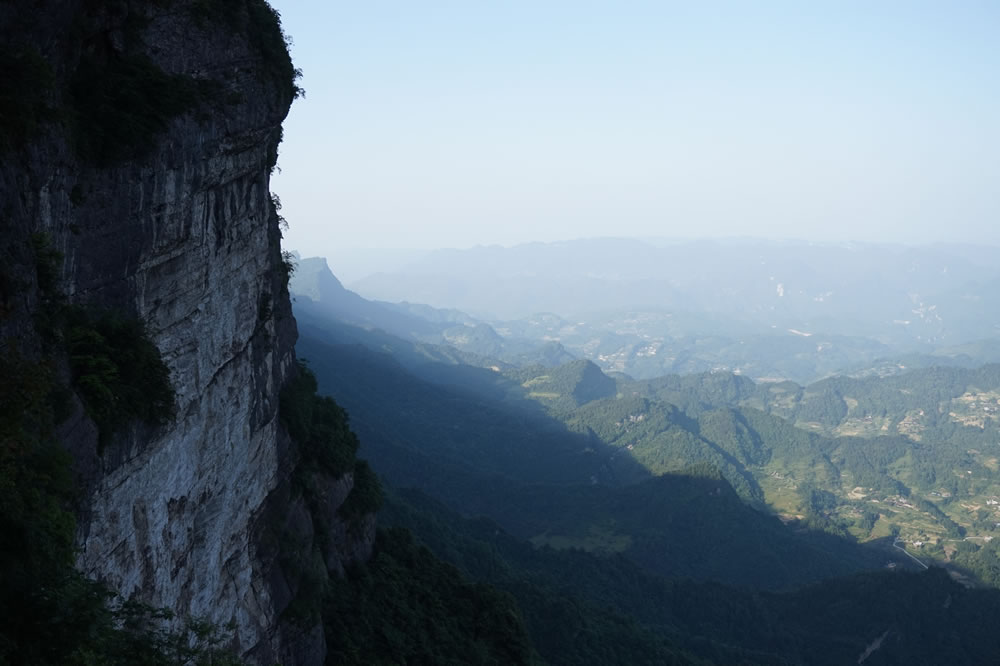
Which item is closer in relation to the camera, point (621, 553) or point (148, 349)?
point (148, 349)

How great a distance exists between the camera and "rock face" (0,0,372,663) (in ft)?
44.1

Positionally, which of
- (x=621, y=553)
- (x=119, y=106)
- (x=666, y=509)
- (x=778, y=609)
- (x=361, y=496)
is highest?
(x=119, y=106)

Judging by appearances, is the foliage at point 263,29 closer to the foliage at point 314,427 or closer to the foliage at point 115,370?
the foliage at point 115,370

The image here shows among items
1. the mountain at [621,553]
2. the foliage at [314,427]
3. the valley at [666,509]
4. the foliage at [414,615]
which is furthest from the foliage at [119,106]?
the mountain at [621,553]

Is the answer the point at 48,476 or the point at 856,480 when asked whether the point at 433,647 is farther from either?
the point at 856,480

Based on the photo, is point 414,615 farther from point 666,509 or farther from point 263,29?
point 666,509

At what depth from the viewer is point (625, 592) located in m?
71.3

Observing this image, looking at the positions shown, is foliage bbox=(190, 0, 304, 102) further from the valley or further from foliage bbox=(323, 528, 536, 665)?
the valley

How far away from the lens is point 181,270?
681 inches

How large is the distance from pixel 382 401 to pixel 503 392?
226ft

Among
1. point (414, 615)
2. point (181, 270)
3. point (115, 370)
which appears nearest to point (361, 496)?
point (414, 615)

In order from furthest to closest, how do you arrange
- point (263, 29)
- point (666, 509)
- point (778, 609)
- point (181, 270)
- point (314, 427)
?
1. point (666, 509)
2. point (778, 609)
3. point (314, 427)
4. point (263, 29)
5. point (181, 270)

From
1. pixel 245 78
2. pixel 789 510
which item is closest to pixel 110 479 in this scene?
pixel 245 78

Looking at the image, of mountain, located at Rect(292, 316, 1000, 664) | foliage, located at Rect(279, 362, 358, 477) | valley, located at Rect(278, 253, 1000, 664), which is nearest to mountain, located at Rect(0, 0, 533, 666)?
foliage, located at Rect(279, 362, 358, 477)
